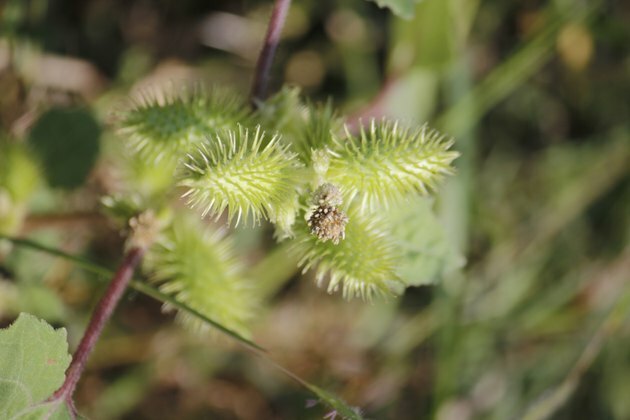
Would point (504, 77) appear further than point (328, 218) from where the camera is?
Yes

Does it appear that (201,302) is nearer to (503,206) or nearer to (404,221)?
(404,221)

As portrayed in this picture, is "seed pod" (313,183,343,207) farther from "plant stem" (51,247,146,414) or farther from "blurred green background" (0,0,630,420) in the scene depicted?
"blurred green background" (0,0,630,420)

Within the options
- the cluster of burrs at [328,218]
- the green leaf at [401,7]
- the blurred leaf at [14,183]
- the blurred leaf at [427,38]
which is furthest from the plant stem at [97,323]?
the blurred leaf at [427,38]

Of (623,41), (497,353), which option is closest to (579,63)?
(623,41)

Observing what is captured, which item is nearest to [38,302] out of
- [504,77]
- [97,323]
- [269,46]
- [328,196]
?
[97,323]

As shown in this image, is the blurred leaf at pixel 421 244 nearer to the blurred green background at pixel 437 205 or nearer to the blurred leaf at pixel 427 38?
the blurred green background at pixel 437 205

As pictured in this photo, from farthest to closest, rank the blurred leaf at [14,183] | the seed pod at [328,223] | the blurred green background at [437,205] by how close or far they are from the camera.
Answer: the blurred green background at [437,205] < the blurred leaf at [14,183] < the seed pod at [328,223]

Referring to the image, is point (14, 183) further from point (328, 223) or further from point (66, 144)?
point (328, 223)
